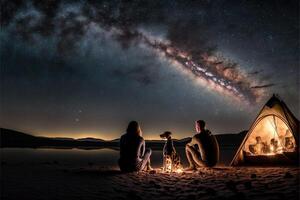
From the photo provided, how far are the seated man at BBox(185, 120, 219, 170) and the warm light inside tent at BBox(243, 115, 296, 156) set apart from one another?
2477mm

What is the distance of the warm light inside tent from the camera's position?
11579 millimetres

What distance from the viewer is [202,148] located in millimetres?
9383

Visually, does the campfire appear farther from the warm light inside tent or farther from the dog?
the warm light inside tent

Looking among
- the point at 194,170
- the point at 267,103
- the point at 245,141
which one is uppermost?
the point at 267,103

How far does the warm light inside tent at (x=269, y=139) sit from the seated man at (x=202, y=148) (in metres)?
→ 2.48

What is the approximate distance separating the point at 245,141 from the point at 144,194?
23.6ft

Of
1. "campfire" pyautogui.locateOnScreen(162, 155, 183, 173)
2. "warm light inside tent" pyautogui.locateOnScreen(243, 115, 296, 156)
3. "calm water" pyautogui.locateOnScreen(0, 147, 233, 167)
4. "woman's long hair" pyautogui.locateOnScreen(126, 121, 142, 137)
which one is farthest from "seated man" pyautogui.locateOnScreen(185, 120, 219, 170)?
"calm water" pyautogui.locateOnScreen(0, 147, 233, 167)

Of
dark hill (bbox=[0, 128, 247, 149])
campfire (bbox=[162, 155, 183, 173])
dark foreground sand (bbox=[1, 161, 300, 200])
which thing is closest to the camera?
dark foreground sand (bbox=[1, 161, 300, 200])

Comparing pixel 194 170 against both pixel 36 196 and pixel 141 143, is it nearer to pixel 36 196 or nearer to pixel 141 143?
pixel 141 143

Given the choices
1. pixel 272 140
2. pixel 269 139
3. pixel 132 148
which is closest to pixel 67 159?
pixel 132 148

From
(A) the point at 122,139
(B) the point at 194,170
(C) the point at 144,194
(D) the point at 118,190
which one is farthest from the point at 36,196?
(B) the point at 194,170

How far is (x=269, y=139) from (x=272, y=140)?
1137 millimetres

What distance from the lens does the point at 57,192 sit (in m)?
5.86

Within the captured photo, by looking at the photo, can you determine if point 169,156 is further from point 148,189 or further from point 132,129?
point 148,189
